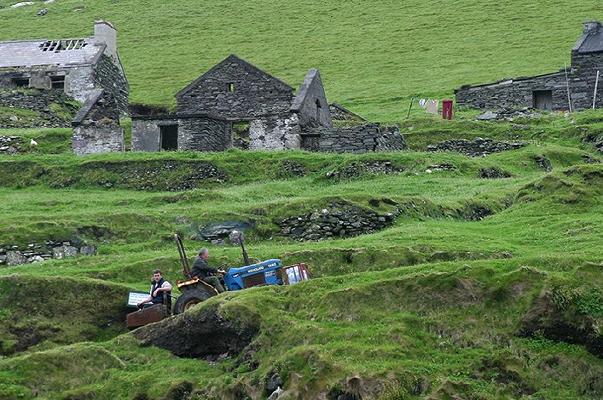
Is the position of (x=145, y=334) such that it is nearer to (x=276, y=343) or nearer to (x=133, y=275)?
(x=276, y=343)

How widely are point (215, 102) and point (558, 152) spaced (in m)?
17.1

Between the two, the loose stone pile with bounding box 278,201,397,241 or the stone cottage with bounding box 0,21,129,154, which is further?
the stone cottage with bounding box 0,21,129,154

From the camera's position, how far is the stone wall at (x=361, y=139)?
52.9m

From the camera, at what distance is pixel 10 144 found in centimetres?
5903

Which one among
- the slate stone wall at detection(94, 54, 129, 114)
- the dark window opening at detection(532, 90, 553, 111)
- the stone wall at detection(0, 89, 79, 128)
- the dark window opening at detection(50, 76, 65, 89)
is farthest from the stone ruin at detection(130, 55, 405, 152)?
the dark window opening at detection(50, 76, 65, 89)

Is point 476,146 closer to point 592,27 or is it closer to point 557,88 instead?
point 557,88

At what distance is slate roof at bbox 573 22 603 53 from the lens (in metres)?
67.4

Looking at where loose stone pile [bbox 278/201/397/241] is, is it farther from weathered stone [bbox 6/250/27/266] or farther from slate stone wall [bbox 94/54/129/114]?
slate stone wall [bbox 94/54/129/114]

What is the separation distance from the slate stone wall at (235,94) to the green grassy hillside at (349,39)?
47.5 ft

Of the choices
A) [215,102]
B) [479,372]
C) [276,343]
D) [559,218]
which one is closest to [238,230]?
[559,218]

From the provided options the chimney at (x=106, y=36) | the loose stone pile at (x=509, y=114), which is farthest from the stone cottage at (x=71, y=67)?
the loose stone pile at (x=509, y=114)

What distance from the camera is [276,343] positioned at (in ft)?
83.7

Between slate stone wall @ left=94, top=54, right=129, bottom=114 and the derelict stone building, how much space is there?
16755mm

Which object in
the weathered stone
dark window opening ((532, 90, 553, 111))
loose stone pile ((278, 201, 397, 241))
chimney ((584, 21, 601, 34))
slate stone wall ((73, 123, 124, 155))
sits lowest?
the weathered stone
